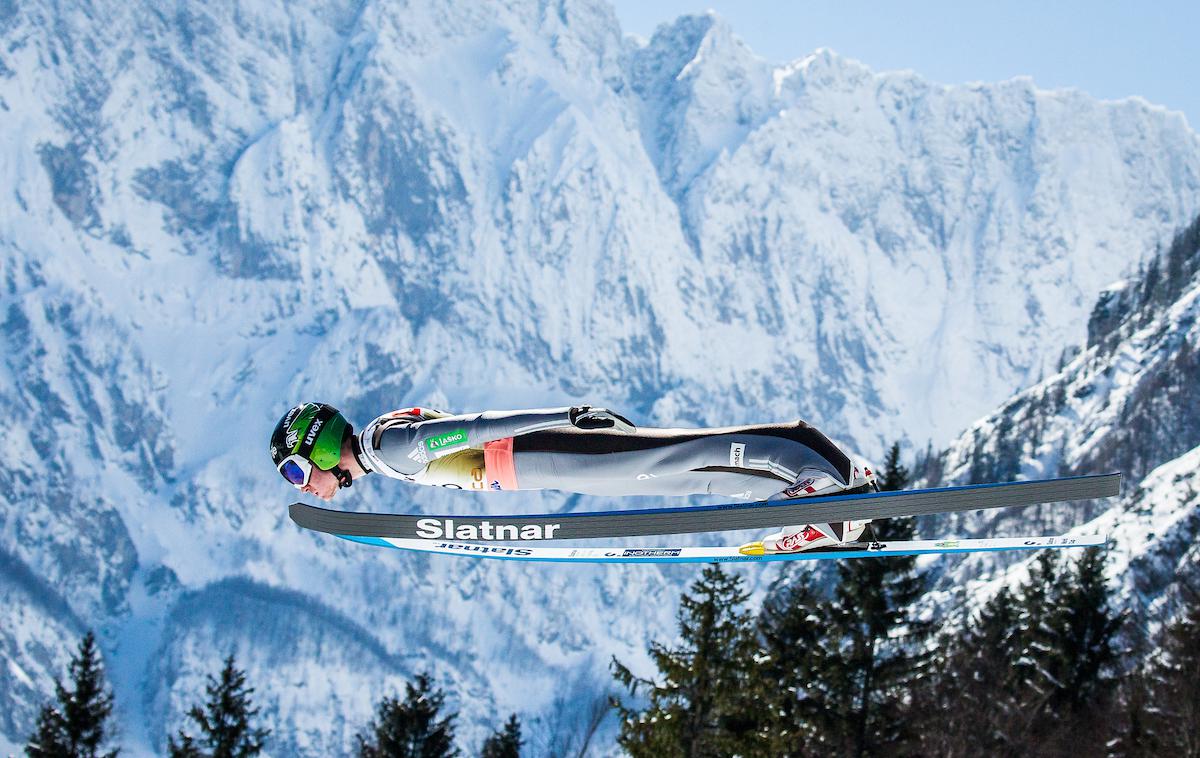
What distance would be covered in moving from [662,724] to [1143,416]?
118347mm

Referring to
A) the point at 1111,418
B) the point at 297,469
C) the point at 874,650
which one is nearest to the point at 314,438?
the point at 297,469

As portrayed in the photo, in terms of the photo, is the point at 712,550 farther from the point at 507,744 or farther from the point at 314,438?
the point at 507,744

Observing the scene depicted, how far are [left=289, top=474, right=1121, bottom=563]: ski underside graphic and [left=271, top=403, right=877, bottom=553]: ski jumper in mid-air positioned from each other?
8.0 inches

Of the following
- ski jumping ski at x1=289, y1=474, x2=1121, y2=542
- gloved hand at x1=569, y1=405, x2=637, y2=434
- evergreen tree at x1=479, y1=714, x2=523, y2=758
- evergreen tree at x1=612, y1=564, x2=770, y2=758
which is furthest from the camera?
evergreen tree at x1=479, y1=714, x2=523, y2=758

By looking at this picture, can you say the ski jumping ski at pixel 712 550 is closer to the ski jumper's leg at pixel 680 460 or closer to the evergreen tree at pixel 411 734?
the ski jumper's leg at pixel 680 460

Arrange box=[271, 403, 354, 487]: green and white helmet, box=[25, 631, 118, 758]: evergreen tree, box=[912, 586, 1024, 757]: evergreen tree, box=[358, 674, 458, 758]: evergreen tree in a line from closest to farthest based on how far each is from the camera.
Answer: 1. box=[271, 403, 354, 487]: green and white helmet
2. box=[912, 586, 1024, 757]: evergreen tree
3. box=[25, 631, 118, 758]: evergreen tree
4. box=[358, 674, 458, 758]: evergreen tree

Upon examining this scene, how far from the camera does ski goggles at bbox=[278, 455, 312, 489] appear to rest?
830 centimetres

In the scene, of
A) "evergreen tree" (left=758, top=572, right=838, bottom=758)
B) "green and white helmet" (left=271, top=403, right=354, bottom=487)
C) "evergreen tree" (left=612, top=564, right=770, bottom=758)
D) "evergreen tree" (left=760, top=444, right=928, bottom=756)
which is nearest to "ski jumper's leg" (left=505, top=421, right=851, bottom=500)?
"green and white helmet" (left=271, top=403, right=354, bottom=487)

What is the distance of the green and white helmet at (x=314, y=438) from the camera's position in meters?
8.27

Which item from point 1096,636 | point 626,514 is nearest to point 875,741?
point 1096,636

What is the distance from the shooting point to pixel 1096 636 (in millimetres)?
24891

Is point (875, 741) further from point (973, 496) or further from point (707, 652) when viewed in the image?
point (973, 496)

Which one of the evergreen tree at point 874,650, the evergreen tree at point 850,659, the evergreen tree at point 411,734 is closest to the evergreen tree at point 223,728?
the evergreen tree at point 411,734

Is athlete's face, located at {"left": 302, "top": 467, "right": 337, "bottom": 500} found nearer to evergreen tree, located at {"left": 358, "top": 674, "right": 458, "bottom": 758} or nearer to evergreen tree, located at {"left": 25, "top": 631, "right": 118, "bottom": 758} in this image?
evergreen tree, located at {"left": 25, "top": 631, "right": 118, "bottom": 758}
